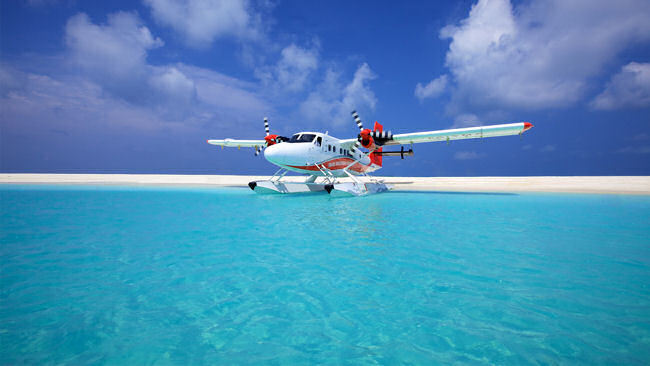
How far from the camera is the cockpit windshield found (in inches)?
683

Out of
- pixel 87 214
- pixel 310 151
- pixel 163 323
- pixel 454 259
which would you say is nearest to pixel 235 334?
pixel 163 323

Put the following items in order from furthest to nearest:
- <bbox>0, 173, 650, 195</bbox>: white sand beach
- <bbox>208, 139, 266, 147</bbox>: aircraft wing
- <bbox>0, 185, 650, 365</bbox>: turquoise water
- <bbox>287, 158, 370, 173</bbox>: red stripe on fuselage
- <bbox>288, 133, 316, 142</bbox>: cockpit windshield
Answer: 1. <bbox>208, 139, 266, 147</bbox>: aircraft wing
2. <bbox>0, 173, 650, 195</bbox>: white sand beach
3. <bbox>287, 158, 370, 173</bbox>: red stripe on fuselage
4. <bbox>288, 133, 316, 142</bbox>: cockpit windshield
5. <bbox>0, 185, 650, 365</bbox>: turquoise water

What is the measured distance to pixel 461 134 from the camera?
1784cm

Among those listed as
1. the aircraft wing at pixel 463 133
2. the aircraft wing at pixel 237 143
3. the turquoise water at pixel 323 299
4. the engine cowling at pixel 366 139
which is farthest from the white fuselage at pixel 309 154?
the turquoise water at pixel 323 299

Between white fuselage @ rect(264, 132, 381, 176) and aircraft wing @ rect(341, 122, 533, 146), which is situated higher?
aircraft wing @ rect(341, 122, 533, 146)

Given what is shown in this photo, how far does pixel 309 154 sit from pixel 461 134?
10.3 meters

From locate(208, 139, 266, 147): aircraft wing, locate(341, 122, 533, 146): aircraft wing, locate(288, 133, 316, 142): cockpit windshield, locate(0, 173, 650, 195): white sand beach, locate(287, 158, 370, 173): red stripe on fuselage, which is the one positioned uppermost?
locate(208, 139, 266, 147): aircraft wing

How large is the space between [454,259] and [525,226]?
4.73 m

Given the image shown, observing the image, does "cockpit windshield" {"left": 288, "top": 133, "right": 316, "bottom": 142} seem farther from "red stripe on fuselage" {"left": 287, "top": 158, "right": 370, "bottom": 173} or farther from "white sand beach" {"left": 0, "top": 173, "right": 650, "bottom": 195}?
"white sand beach" {"left": 0, "top": 173, "right": 650, "bottom": 195}

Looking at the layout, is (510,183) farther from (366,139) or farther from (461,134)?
(366,139)

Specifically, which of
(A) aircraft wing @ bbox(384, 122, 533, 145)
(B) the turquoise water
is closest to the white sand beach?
(A) aircraft wing @ bbox(384, 122, 533, 145)

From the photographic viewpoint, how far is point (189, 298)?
3.17m

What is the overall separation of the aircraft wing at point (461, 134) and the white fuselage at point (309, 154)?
5.25ft

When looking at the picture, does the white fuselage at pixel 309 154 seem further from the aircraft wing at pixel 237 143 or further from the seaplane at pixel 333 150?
the aircraft wing at pixel 237 143
